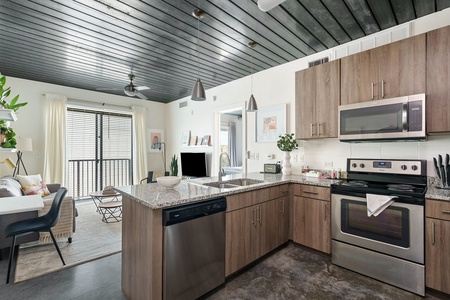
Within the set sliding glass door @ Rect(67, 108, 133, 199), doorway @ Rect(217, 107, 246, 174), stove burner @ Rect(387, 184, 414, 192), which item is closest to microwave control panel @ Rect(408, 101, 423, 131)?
stove burner @ Rect(387, 184, 414, 192)

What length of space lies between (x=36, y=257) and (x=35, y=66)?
10.9 feet

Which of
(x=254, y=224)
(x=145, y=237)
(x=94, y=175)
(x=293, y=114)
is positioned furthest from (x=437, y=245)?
(x=94, y=175)

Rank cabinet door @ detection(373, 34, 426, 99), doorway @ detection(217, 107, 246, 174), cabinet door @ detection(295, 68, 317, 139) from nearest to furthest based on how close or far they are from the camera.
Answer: cabinet door @ detection(373, 34, 426, 99) < cabinet door @ detection(295, 68, 317, 139) < doorway @ detection(217, 107, 246, 174)

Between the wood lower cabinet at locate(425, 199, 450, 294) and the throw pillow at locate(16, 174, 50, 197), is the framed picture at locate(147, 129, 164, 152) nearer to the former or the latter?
the throw pillow at locate(16, 174, 50, 197)

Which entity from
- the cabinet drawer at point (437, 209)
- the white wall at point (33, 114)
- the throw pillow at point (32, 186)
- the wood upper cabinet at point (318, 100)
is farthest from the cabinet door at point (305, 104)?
the white wall at point (33, 114)

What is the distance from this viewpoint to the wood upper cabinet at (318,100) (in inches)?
111

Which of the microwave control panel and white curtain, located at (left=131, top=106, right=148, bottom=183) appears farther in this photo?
white curtain, located at (left=131, top=106, right=148, bottom=183)

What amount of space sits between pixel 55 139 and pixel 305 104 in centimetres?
547

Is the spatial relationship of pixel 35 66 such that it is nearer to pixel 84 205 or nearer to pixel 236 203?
pixel 84 205

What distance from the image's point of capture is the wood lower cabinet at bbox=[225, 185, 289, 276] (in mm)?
2137

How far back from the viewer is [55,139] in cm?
493

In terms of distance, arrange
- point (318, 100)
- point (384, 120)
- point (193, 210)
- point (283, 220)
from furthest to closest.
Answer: point (318, 100), point (283, 220), point (384, 120), point (193, 210)

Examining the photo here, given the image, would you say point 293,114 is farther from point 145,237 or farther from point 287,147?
point 145,237

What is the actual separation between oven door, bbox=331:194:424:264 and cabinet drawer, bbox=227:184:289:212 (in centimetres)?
61
